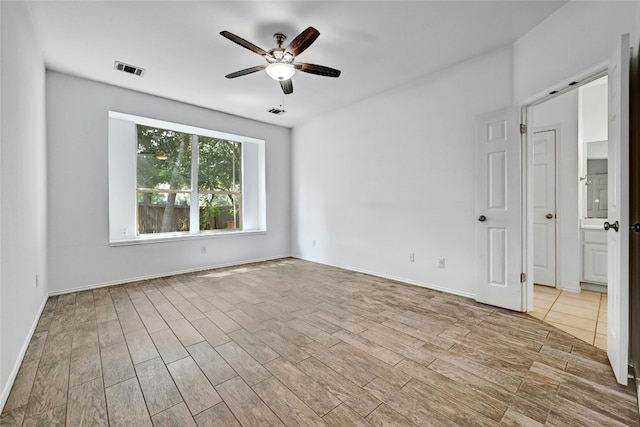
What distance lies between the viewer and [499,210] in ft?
9.62

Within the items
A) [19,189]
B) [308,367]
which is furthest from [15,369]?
[308,367]

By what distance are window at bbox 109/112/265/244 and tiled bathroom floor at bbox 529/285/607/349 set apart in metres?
4.64

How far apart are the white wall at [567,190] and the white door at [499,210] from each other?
1203 mm

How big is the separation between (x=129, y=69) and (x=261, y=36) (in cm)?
186

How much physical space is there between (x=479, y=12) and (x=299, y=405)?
336 centimetres

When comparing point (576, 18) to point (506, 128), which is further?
point (506, 128)

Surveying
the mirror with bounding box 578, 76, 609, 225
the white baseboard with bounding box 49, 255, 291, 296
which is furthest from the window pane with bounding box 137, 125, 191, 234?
the mirror with bounding box 578, 76, 609, 225

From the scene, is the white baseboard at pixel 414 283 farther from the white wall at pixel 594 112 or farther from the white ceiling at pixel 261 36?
the white wall at pixel 594 112

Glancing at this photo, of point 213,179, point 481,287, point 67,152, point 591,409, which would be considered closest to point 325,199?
point 213,179

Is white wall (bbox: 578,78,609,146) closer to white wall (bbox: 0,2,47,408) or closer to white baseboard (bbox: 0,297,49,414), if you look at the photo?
white wall (bbox: 0,2,47,408)

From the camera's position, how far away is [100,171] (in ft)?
12.3

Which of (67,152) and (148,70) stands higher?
(148,70)

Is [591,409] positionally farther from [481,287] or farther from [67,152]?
[67,152]

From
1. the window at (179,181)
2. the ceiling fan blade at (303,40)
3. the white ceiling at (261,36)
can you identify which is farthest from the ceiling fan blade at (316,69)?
the window at (179,181)
